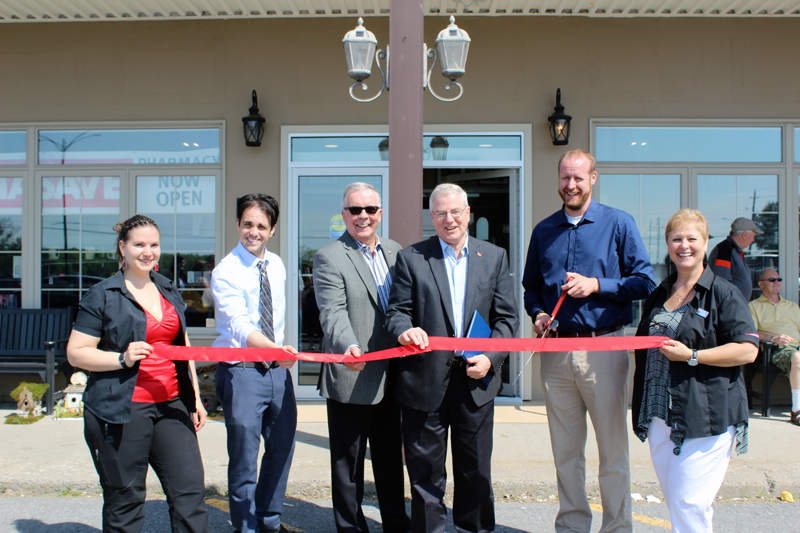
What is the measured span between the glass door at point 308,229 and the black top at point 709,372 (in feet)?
13.5

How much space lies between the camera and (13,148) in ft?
21.6

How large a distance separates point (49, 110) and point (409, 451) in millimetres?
5944

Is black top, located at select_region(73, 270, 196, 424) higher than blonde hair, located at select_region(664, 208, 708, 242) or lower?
lower

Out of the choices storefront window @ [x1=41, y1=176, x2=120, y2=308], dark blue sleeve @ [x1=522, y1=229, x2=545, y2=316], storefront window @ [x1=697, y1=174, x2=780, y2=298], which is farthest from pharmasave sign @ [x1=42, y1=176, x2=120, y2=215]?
storefront window @ [x1=697, y1=174, x2=780, y2=298]

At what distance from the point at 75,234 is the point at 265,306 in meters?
4.54

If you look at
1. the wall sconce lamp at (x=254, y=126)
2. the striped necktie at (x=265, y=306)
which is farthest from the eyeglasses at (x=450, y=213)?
the wall sconce lamp at (x=254, y=126)

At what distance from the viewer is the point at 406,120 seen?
4125 mm

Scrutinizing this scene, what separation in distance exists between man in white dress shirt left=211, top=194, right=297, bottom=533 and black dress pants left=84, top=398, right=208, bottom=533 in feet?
0.97

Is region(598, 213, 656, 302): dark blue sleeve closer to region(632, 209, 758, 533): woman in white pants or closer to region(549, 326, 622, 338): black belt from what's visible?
region(549, 326, 622, 338): black belt

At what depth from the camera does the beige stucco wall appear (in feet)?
20.3

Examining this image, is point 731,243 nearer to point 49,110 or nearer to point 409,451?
point 409,451

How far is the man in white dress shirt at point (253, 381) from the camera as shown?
3061 mm

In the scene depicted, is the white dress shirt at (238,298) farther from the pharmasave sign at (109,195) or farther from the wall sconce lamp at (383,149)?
the pharmasave sign at (109,195)

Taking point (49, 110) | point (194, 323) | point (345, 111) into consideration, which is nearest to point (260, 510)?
point (194, 323)
